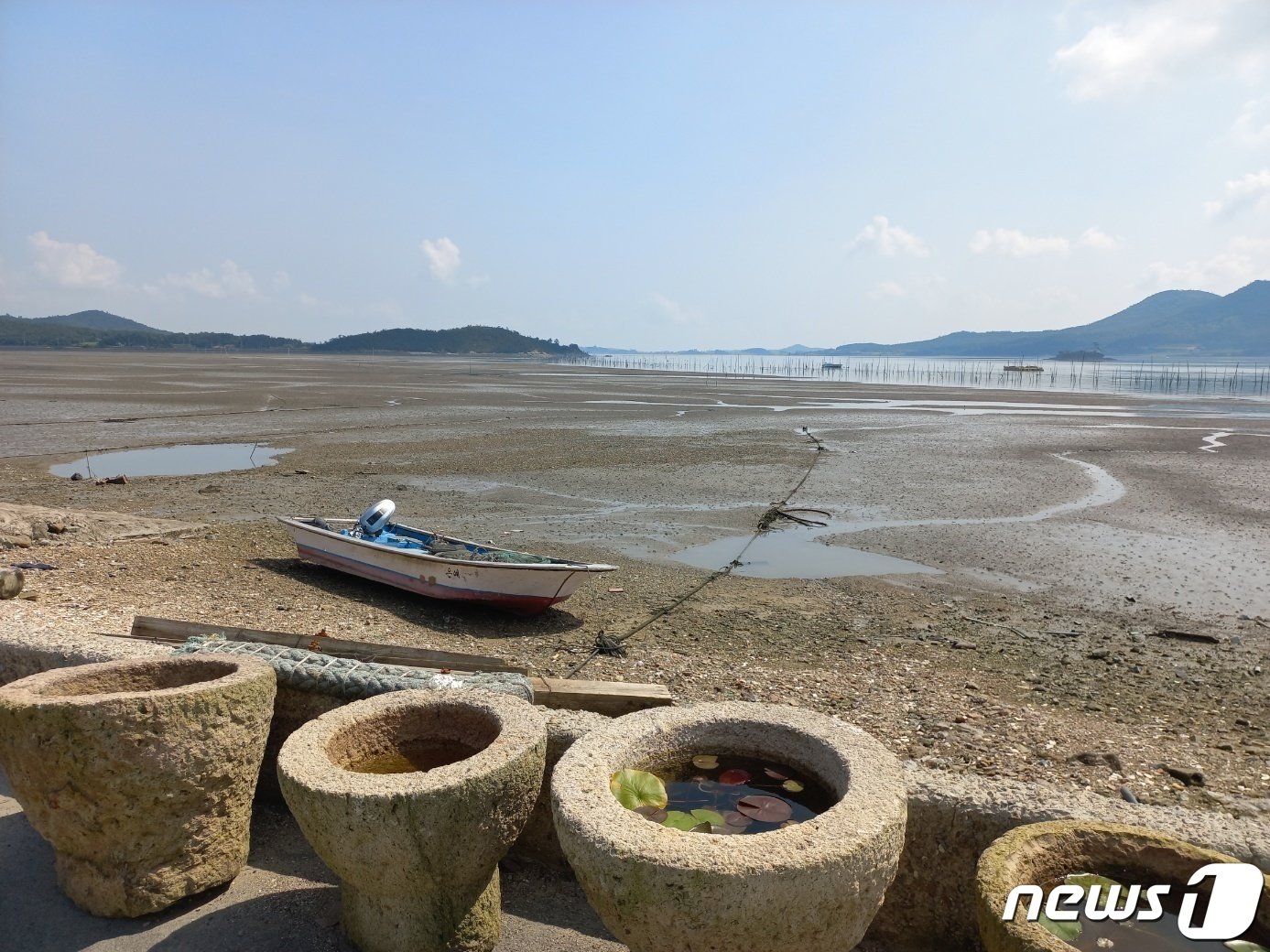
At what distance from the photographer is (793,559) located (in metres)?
13.4

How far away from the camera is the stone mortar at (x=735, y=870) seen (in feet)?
7.43

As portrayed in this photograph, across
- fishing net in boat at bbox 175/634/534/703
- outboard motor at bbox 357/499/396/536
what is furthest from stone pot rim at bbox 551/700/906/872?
outboard motor at bbox 357/499/396/536

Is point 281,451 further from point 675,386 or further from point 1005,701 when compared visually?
point 675,386

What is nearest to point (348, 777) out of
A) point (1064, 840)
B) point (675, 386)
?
point (1064, 840)

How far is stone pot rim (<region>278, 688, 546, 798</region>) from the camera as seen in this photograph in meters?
2.84

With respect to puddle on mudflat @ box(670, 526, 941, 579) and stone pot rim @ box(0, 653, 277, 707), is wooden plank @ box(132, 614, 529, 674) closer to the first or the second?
stone pot rim @ box(0, 653, 277, 707)

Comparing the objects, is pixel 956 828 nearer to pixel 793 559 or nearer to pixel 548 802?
pixel 548 802

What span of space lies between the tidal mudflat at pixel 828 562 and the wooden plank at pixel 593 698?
2.52m

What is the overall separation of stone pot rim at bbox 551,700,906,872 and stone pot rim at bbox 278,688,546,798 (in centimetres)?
27

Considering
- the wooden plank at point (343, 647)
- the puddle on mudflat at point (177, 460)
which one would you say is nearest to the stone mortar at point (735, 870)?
the wooden plank at point (343, 647)

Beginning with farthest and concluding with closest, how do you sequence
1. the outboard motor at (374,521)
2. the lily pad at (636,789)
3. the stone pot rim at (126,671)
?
the outboard motor at (374,521), the stone pot rim at (126,671), the lily pad at (636,789)

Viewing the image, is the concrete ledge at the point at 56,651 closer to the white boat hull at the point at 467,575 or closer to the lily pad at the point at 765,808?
the lily pad at the point at 765,808

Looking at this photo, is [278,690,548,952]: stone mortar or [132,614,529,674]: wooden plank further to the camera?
[132,614,529,674]: wooden plank

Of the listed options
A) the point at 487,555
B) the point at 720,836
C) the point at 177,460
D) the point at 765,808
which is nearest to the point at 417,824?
the point at 720,836
